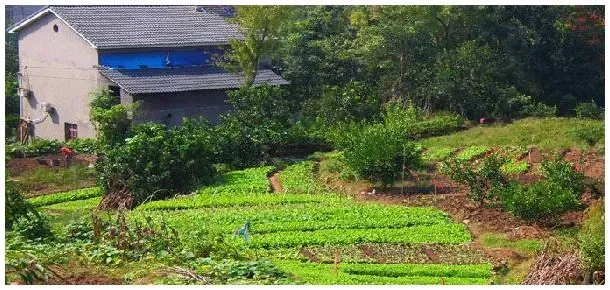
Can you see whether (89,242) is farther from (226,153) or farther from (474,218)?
(226,153)

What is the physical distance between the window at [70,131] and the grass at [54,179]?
5648 mm

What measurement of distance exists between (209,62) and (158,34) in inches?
66.8

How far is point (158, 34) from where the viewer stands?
30.2 metres

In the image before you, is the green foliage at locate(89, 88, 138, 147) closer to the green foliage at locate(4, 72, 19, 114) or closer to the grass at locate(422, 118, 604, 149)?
the green foliage at locate(4, 72, 19, 114)

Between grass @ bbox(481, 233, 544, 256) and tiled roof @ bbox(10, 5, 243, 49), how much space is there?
48.2ft

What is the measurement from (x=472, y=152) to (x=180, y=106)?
8.79 meters

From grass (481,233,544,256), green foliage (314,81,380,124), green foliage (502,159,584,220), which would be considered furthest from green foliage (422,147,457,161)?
grass (481,233,544,256)

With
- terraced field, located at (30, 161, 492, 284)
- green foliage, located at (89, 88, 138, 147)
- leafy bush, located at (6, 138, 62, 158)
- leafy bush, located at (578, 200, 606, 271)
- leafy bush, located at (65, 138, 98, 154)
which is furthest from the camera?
leafy bush, located at (65, 138, 98, 154)

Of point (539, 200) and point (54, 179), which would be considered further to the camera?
point (54, 179)

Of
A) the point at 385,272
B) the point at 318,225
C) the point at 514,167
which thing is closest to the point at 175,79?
the point at 514,167

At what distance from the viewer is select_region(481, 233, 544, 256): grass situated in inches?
635

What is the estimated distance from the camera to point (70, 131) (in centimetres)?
3027

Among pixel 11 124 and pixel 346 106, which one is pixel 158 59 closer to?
pixel 11 124

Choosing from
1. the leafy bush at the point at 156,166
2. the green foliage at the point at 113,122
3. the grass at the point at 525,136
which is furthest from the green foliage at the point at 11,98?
the grass at the point at 525,136
